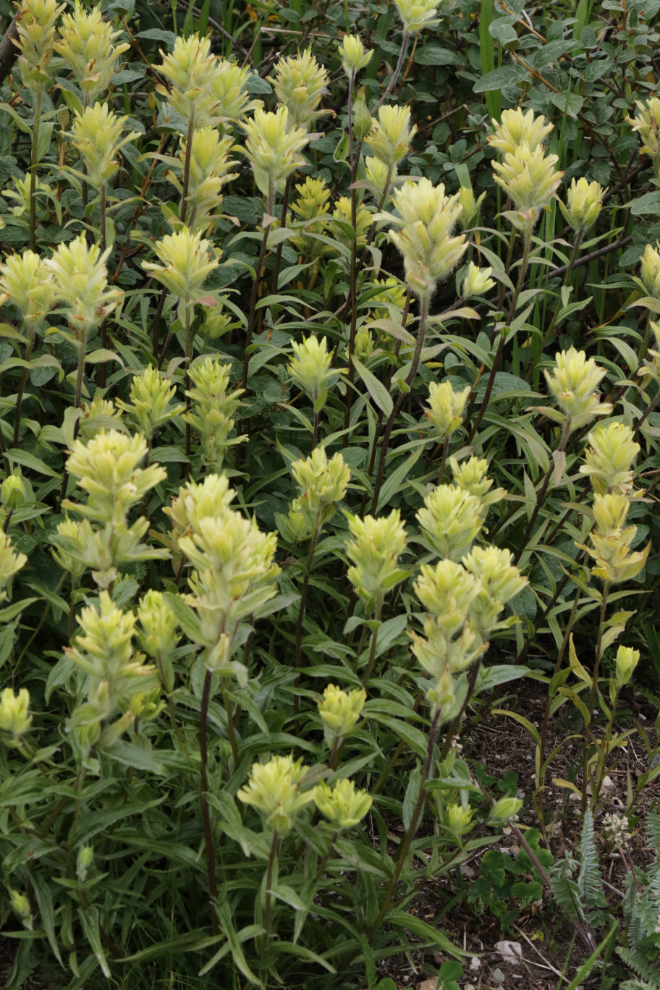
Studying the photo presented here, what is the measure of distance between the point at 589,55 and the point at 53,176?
1887 millimetres

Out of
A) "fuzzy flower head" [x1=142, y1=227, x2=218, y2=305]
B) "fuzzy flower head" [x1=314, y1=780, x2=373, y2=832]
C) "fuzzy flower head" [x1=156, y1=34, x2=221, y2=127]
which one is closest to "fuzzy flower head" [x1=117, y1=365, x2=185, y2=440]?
"fuzzy flower head" [x1=142, y1=227, x2=218, y2=305]

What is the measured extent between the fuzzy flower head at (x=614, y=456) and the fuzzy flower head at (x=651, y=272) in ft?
1.72

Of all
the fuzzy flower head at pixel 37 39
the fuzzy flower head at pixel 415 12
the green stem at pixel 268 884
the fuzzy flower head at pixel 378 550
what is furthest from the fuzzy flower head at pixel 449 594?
the fuzzy flower head at pixel 37 39

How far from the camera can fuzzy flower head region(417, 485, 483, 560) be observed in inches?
71.6

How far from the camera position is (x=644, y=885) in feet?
7.63

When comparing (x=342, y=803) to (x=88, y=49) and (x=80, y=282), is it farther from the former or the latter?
(x=88, y=49)

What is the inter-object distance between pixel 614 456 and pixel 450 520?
49 centimetres

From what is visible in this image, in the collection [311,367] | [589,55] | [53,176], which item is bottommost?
[311,367]

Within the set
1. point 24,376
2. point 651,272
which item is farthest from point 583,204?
point 24,376

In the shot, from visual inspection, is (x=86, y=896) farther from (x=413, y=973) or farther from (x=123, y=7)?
(x=123, y=7)

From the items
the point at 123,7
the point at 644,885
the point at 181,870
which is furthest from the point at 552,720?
the point at 123,7

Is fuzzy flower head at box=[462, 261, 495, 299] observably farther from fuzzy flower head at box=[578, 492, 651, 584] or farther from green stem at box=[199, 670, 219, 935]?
green stem at box=[199, 670, 219, 935]

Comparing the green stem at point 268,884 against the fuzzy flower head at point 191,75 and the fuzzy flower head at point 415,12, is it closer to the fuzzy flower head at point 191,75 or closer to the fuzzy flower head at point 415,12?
the fuzzy flower head at point 191,75

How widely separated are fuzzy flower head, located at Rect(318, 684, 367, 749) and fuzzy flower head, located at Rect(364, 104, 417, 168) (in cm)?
144
